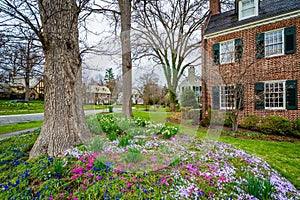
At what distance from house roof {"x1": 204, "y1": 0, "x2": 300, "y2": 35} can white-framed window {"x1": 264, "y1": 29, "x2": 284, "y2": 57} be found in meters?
Answer: 0.84

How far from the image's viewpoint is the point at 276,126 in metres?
6.77

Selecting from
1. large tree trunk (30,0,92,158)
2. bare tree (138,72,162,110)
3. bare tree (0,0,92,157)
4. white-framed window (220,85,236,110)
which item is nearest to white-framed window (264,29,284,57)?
white-framed window (220,85,236,110)

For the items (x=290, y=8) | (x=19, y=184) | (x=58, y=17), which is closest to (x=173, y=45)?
(x=290, y=8)

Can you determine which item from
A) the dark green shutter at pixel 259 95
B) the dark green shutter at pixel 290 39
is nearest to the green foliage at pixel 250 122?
the dark green shutter at pixel 259 95

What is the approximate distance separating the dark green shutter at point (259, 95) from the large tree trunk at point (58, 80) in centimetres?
822

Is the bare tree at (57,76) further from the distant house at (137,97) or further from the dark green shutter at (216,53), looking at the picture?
the dark green shutter at (216,53)

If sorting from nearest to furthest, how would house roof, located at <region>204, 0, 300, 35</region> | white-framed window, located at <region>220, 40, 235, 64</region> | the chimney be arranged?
1. house roof, located at <region>204, 0, 300, 35</region>
2. white-framed window, located at <region>220, 40, 235, 64</region>
3. the chimney

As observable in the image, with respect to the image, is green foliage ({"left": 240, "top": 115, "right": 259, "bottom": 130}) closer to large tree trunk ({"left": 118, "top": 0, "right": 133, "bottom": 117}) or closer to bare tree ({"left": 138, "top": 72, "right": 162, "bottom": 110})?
bare tree ({"left": 138, "top": 72, "right": 162, "bottom": 110})

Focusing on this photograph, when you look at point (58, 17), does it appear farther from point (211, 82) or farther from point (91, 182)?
point (211, 82)

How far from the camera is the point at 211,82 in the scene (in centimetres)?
928

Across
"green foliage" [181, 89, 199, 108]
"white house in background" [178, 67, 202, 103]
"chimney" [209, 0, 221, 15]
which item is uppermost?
"chimney" [209, 0, 221, 15]

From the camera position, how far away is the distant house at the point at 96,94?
4426 millimetres

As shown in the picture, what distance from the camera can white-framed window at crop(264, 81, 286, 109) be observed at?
7617mm

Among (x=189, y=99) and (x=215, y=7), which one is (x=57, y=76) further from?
(x=215, y=7)
